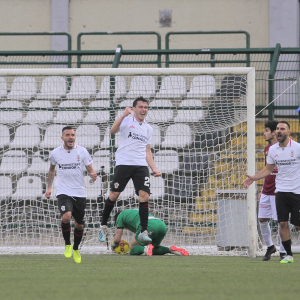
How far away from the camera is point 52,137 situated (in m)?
9.84

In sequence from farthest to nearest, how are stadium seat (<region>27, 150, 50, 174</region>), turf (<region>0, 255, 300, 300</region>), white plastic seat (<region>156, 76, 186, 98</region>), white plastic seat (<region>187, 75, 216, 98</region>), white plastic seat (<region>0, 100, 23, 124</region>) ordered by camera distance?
stadium seat (<region>27, 150, 50, 174</region>) < white plastic seat (<region>156, 76, 186, 98</region>) < white plastic seat (<region>0, 100, 23, 124</region>) < white plastic seat (<region>187, 75, 216, 98</region>) < turf (<region>0, 255, 300, 300</region>)

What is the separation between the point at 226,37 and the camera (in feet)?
45.6

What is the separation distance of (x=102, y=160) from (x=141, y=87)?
58.2 inches

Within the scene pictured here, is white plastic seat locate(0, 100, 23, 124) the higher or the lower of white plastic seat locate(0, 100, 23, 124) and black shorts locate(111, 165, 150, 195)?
the higher

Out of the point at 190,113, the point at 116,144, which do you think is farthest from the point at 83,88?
the point at 190,113

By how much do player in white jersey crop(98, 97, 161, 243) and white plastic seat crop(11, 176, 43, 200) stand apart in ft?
8.59

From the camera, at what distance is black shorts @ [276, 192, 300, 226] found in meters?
6.49

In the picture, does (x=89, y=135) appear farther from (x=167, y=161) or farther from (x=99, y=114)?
(x=167, y=161)

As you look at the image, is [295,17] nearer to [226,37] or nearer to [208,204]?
[226,37]

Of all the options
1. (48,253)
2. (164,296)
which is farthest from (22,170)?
(164,296)

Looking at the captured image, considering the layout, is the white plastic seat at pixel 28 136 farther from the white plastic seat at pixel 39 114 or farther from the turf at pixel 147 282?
the turf at pixel 147 282

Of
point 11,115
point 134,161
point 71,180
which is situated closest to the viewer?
point 71,180

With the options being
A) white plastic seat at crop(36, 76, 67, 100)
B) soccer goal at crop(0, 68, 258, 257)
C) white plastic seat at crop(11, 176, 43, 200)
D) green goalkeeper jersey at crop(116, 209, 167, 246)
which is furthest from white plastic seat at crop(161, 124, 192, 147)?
white plastic seat at crop(11, 176, 43, 200)

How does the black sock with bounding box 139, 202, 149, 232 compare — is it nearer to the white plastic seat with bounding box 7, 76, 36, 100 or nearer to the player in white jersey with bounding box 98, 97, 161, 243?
the player in white jersey with bounding box 98, 97, 161, 243
